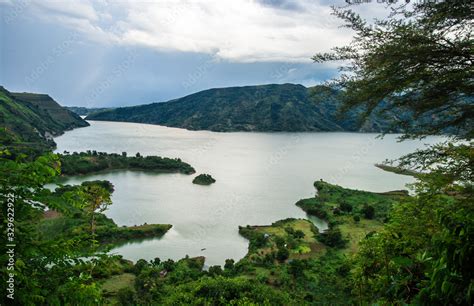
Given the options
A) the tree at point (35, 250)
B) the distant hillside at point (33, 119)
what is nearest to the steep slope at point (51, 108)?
the distant hillside at point (33, 119)

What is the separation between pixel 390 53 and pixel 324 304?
1798cm

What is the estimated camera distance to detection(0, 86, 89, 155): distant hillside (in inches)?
4139

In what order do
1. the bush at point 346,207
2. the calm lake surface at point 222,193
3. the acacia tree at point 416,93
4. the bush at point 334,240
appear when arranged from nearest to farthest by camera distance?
the acacia tree at point 416,93
the bush at point 334,240
the calm lake surface at point 222,193
the bush at point 346,207

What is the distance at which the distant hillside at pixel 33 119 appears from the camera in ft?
345

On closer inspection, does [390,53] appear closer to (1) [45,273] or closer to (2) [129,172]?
(1) [45,273]

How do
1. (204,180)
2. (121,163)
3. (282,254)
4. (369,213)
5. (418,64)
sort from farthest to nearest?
(121,163) < (204,180) < (369,213) < (282,254) < (418,64)

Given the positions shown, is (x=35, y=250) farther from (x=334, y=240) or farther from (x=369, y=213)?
(x=369, y=213)

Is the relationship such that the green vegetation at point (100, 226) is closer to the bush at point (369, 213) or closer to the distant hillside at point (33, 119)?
the bush at point (369, 213)

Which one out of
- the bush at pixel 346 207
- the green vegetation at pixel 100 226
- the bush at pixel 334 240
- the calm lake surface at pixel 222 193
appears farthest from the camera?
the bush at pixel 346 207

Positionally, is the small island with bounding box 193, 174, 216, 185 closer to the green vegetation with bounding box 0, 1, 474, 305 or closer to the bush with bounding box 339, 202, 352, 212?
the bush with bounding box 339, 202, 352, 212

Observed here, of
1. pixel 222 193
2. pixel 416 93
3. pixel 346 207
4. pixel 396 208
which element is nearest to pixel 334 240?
pixel 346 207

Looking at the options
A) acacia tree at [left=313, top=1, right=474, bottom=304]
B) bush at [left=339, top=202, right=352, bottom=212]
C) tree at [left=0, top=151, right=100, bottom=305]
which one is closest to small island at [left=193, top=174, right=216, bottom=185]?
bush at [left=339, top=202, right=352, bottom=212]

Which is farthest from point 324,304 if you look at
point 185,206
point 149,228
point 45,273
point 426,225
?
point 185,206

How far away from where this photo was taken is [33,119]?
435ft
